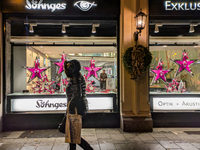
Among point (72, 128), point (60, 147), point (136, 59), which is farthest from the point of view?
point (136, 59)

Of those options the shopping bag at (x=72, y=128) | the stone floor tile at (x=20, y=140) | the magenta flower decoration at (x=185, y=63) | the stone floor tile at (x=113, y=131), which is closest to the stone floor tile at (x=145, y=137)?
the stone floor tile at (x=113, y=131)

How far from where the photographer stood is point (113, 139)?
4461 mm

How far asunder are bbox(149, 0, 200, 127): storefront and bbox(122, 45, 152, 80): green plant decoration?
1126 millimetres

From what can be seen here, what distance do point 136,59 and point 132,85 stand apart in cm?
96

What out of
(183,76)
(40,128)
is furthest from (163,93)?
(40,128)

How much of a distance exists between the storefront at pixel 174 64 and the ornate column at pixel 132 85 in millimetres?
638

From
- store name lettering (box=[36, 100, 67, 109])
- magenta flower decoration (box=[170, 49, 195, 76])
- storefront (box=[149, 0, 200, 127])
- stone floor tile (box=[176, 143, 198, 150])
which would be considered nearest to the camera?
stone floor tile (box=[176, 143, 198, 150])

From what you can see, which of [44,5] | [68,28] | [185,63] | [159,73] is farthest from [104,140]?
[68,28]

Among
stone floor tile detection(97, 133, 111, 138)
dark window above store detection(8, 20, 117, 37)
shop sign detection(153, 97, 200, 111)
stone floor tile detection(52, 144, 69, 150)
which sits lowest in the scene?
stone floor tile detection(97, 133, 111, 138)

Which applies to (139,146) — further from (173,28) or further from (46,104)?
(173,28)

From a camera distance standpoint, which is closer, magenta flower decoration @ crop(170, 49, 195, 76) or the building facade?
the building facade

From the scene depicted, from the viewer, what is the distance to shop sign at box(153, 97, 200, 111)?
19.0 feet

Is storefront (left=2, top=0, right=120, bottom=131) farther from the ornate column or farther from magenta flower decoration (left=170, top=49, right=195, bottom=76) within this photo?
magenta flower decoration (left=170, top=49, right=195, bottom=76)

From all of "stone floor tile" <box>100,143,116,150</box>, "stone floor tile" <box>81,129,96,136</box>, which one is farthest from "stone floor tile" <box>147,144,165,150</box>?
"stone floor tile" <box>81,129,96,136</box>
